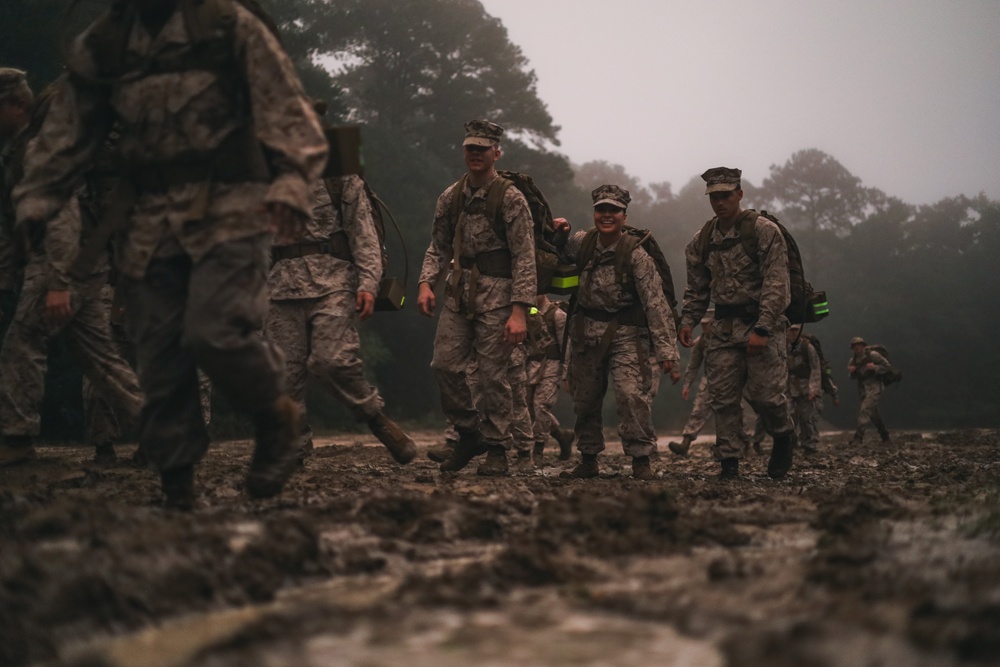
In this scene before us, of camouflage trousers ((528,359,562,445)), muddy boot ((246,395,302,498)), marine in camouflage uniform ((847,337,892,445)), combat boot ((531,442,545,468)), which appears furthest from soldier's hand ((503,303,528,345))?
marine in camouflage uniform ((847,337,892,445))

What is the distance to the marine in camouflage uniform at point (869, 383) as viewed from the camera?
67.2 feet

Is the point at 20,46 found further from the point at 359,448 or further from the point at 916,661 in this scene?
the point at 916,661

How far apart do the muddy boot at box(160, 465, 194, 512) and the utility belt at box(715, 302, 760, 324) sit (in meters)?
5.11

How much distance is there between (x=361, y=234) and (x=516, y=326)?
1.32m

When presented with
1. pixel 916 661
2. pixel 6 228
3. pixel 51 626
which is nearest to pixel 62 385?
pixel 6 228

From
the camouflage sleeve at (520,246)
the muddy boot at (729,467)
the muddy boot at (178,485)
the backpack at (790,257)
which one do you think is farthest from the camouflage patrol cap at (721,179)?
the muddy boot at (178,485)

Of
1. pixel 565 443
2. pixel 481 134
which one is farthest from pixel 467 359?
pixel 565 443

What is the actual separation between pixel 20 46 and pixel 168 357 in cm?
1521

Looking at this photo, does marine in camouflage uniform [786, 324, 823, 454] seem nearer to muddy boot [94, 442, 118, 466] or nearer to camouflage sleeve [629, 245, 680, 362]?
camouflage sleeve [629, 245, 680, 362]

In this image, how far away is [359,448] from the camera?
13.6 metres

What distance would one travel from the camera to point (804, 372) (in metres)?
17.8

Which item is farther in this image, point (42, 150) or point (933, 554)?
point (42, 150)

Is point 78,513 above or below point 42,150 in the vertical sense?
below

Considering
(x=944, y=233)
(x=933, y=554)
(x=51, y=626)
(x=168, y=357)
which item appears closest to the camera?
(x=51, y=626)
